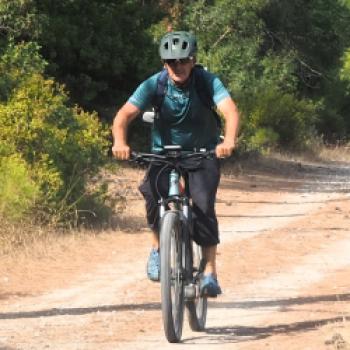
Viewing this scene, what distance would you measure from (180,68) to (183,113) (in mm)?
295

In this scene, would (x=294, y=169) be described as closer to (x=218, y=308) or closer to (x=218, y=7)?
(x=218, y=7)

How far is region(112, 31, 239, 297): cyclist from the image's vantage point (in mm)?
7270

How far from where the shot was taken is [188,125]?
24.3 feet

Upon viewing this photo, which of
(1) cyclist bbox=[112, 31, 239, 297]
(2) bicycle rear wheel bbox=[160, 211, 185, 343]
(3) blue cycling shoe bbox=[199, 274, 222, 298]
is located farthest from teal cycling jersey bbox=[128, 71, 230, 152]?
(3) blue cycling shoe bbox=[199, 274, 222, 298]

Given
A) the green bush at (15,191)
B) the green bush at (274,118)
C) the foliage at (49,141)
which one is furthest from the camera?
the green bush at (274,118)

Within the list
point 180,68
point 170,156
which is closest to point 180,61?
point 180,68

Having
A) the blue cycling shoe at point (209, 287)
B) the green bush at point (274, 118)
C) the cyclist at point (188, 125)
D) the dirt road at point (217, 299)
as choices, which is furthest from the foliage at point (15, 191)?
the green bush at point (274, 118)

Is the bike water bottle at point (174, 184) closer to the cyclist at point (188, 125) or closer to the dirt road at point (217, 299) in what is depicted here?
the cyclist at point (188, 125)

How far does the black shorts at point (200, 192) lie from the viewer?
292 inches

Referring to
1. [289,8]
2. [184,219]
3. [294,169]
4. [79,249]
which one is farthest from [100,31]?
[184,219]

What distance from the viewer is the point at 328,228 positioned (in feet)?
48.9

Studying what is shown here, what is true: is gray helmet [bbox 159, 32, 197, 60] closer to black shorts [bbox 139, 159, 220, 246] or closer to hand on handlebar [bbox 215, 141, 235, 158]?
hand on handlebar [bbox 215, 141, 235, 158]

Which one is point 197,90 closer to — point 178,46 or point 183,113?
point 183,113

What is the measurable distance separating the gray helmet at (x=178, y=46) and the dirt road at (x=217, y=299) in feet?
5.97
